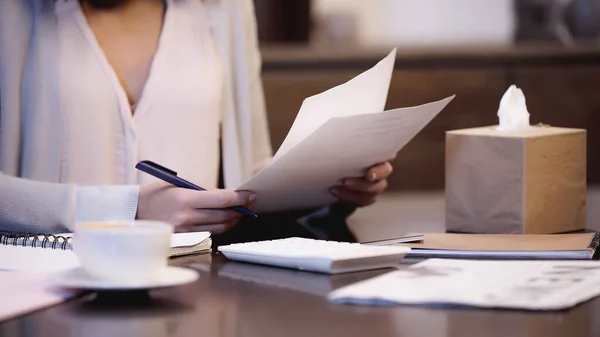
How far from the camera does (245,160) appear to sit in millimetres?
2094

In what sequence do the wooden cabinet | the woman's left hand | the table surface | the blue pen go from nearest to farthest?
the table surface, the blue pen, the woman's left hand, the wooden cabinet

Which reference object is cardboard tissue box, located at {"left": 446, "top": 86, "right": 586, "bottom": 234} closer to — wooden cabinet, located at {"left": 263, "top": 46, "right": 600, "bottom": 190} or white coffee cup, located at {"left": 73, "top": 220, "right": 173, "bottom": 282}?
white coffee cup, located at {"left": 73, "top": 220, "right": 173, "bottom": 282}

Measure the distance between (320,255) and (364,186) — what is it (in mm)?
544

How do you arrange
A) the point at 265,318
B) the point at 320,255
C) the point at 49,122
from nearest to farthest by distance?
1. the point at 265,318
2. the point at 320,255
3. the point at 49,122

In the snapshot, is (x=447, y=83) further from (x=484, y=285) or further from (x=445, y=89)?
(x=484, y=285)

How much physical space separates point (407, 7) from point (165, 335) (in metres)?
4.44

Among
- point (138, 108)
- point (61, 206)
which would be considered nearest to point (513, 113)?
point (61, 206)

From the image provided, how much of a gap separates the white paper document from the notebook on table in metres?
0.06

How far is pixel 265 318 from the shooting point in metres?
0.82

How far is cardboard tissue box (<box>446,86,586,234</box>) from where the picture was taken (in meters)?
1.30

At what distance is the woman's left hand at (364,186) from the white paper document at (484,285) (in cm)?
47

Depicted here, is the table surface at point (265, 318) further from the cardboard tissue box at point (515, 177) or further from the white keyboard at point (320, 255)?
the cardboard tissue box at point (515, 177)

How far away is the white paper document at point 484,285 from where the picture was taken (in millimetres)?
854

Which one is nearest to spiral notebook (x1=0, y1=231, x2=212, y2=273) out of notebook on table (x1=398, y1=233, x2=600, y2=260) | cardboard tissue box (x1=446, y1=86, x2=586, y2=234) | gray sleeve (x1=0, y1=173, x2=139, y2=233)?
gray sleeve (x1=0, y1=173, x2=139, y2=233)
